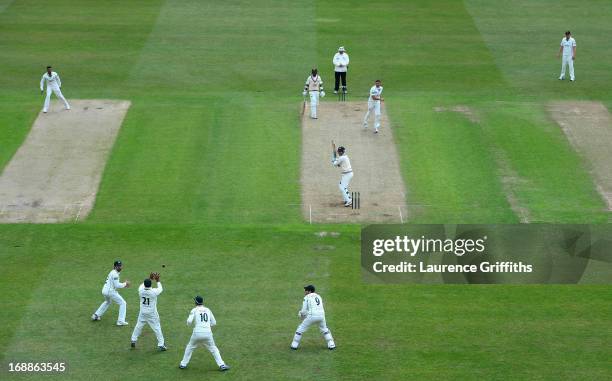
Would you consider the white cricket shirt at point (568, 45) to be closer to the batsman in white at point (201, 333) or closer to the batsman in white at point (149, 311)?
the batsman in white at point (149, 311)

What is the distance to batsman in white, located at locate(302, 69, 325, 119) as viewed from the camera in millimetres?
48219

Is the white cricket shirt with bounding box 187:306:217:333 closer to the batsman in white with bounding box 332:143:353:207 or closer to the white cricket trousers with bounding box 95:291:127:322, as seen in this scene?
the white cricket trousers with bounding box 95:291:127:322

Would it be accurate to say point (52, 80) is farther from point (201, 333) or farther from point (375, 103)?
point (201, 333)

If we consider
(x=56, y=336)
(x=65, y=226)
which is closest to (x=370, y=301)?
(x=56, y=336)

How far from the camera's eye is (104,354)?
3058 cm

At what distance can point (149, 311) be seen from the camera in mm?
30438

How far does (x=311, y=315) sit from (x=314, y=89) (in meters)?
19.9

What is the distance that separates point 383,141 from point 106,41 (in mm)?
19872

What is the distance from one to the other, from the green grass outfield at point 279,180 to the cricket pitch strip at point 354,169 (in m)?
0.67

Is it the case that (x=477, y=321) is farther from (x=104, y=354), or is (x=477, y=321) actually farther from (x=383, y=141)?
(x=383, y=141)

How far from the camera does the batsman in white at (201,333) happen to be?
29.2m

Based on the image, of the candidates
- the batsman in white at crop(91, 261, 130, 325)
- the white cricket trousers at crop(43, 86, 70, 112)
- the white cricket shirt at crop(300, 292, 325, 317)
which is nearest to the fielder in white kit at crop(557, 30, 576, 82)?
the white cricket trousers at crop(43, 86, 70, 112)

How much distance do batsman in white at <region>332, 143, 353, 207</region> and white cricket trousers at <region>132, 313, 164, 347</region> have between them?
12.3 metres

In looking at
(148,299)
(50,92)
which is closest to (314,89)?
(50,92)
